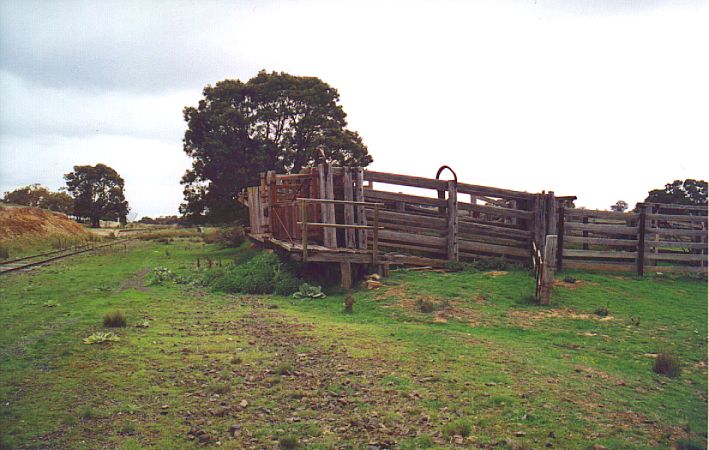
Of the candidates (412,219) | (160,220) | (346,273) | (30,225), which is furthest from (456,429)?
(160,220)

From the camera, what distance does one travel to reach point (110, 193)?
6066 cm

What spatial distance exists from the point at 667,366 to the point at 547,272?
4.03 meters

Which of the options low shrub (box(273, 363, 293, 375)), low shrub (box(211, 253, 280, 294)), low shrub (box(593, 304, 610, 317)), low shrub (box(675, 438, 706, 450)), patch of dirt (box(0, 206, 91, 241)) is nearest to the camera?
low shrub (box(675, 438, 706, 450))

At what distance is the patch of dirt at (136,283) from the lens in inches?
565

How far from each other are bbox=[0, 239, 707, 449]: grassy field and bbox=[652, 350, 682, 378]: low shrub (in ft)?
0.49

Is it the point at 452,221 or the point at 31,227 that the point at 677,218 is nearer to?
the point at 452,221

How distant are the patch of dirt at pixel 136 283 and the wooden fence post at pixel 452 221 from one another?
865 cm

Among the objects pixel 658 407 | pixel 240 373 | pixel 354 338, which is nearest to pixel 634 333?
pixel 658 407

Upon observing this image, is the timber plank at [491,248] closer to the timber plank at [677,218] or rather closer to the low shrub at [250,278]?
the timber plank at [677,218]

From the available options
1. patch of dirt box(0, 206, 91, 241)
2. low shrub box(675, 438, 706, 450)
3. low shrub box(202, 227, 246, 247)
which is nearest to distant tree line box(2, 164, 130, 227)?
patch of dirt box(0, 206, 91, 241)

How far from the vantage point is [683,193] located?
854 inches

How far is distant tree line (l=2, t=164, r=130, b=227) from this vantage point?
57438 millimetres

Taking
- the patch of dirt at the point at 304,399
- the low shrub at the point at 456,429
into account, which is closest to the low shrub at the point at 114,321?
the patch of dirt at the point at 304,399

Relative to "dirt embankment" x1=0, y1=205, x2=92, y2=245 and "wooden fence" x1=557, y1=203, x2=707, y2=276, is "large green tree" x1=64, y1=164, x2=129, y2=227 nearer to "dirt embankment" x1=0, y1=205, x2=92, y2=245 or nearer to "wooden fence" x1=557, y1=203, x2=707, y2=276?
"dirt embankment" x1=0, y1=205, x2=92, y2=245
